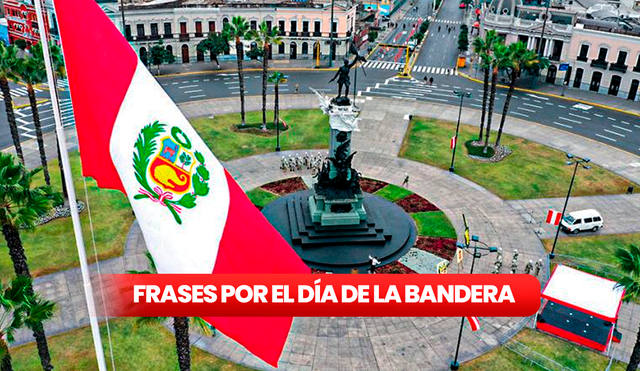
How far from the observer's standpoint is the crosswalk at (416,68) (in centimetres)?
9544

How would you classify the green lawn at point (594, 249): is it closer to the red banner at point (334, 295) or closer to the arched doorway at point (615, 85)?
the red banner at point (334, 295)

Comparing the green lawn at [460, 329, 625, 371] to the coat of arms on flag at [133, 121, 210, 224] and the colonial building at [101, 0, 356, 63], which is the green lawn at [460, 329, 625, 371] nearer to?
the coat of arms on flag at [133, 121, 210, 224]

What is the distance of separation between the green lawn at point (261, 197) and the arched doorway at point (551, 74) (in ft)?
194

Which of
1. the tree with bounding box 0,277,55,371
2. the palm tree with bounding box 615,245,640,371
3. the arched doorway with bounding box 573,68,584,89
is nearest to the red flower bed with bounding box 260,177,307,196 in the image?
the tree with bounding box 0,277,55,371

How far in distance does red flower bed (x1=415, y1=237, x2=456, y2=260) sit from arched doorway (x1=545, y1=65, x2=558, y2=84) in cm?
5558

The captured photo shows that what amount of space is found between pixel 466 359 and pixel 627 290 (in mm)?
11270

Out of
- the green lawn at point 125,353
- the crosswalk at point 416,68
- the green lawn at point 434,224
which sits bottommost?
the green lawn at point 125,353

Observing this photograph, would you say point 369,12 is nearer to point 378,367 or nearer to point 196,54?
point 196,54

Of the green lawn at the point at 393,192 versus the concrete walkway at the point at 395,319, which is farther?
the green lawn at the point at 393,192

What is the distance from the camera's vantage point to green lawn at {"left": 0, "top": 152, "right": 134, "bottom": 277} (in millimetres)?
41281

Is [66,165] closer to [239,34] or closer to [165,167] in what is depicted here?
[165,167]

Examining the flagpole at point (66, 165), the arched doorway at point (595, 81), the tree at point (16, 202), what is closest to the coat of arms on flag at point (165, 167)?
the flagpole at point (66, 165)

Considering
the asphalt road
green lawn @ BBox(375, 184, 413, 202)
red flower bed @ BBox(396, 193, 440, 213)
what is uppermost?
the asphalt road

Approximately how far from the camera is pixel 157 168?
13.2 metres
